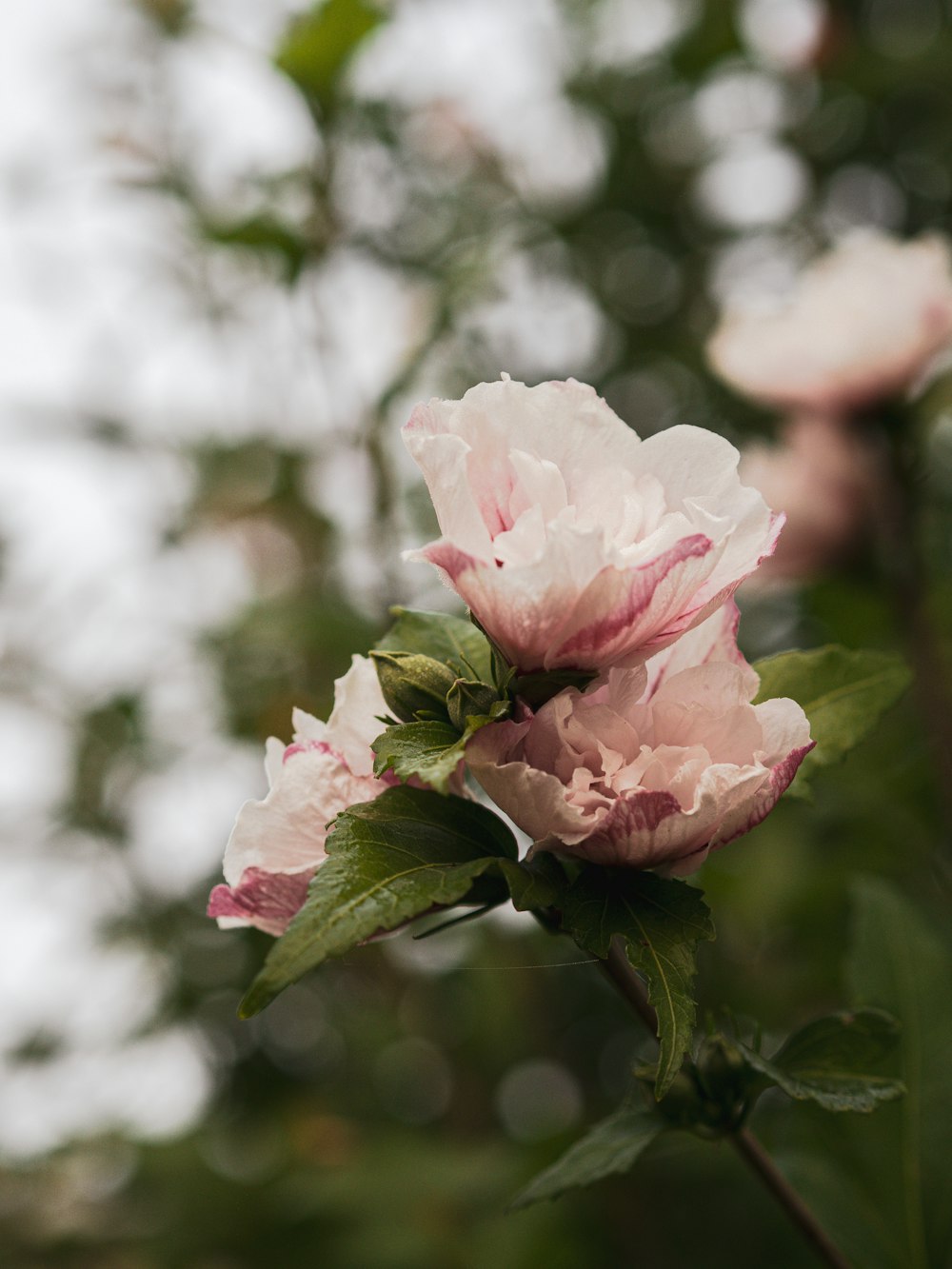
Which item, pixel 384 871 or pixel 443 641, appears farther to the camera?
pixel 443 641

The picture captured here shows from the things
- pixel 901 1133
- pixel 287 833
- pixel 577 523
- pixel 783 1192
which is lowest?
Answer: pixel 901 1133

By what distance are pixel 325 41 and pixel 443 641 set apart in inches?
34.2

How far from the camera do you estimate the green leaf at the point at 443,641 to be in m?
0.49

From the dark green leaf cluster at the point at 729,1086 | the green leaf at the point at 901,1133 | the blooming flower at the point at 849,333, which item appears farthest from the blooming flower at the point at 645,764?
the blooming flower at the point at 849,333

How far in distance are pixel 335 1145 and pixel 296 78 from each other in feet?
3.92

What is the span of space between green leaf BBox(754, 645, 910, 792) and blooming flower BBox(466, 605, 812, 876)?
0.10 metres

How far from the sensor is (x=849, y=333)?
105 centimetres

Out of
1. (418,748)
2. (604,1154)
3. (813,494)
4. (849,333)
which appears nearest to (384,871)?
(418,748)

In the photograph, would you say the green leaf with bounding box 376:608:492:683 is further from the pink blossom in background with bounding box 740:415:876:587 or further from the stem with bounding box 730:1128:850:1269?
the pink blossom in background with bounding box 740:415:876:587

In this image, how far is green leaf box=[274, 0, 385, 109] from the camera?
113cm

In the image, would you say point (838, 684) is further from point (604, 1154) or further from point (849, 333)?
point (849, 333)

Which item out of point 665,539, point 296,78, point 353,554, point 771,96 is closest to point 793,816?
point 353,554

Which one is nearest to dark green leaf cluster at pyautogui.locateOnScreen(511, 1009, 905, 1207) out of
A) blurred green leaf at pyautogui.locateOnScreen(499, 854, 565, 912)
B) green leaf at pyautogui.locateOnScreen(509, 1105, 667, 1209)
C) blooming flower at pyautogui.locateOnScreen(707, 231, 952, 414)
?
green leaf at pyautogui.locateOnScreen(509, 1105, 667, 1209)

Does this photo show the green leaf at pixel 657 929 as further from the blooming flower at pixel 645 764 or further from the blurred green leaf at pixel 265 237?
the blurred green leaf at pixel 265 237
